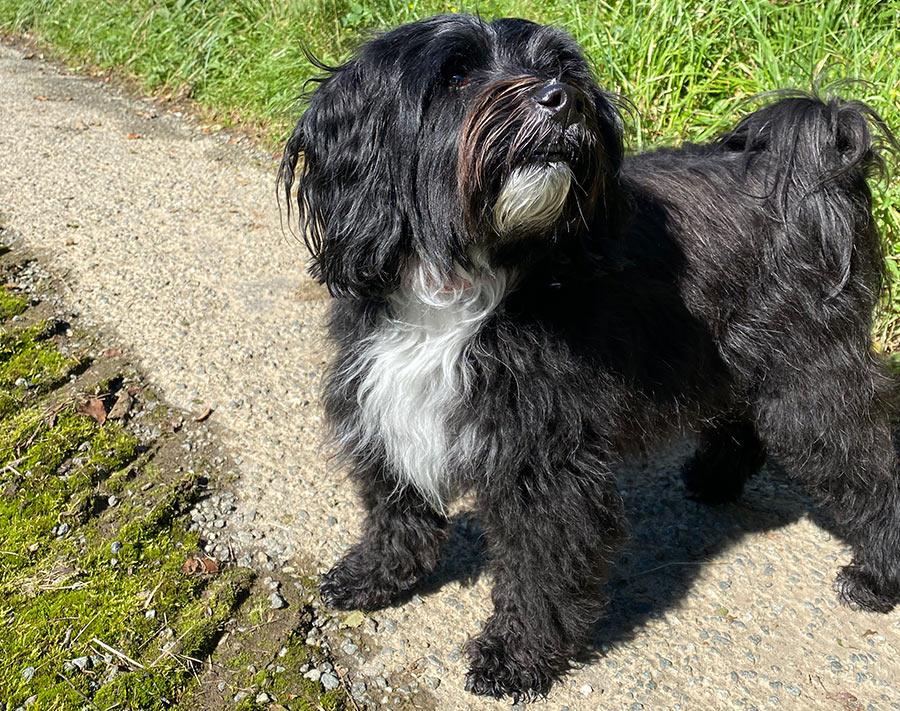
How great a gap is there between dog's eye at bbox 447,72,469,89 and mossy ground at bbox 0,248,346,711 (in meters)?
1.90

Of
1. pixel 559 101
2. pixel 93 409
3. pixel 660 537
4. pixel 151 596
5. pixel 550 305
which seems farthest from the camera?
pixel 93 409

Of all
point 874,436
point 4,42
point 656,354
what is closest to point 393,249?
point 656,354

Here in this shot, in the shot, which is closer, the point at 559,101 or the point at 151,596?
the point at 559,101

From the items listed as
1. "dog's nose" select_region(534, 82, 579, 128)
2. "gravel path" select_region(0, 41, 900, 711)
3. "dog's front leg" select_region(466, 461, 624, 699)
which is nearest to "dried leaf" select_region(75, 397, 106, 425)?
"gravel path" select_region(0, 41, 900, 711)

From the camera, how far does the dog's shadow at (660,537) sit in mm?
3281

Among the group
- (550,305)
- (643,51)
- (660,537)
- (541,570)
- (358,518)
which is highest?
(550,305)

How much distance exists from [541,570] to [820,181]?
5.09 feet

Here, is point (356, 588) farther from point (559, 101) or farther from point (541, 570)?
point (559, 101)

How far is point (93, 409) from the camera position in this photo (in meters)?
3.86

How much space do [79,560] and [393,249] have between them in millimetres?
1783

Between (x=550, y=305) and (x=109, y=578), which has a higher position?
(x=550, y=305)

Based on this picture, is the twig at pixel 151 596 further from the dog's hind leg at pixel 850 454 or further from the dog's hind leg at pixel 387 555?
the dog's hind leg at pixel 850 454

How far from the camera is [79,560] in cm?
316

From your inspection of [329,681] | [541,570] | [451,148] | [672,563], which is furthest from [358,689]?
[451,148]
